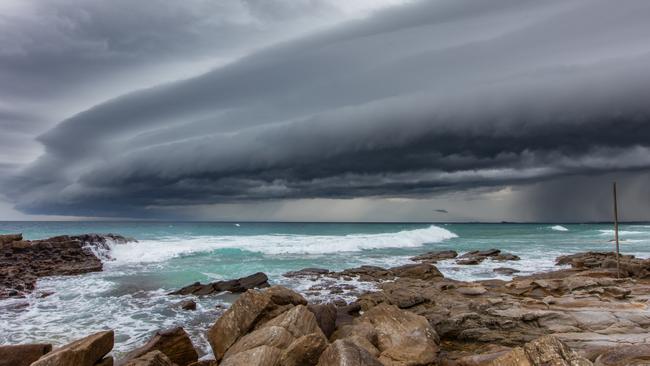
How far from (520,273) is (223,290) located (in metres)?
16.5

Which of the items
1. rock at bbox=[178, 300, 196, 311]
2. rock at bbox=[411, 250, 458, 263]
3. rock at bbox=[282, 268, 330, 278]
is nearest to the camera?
rock at bbox=[178, 300, 196, 311]

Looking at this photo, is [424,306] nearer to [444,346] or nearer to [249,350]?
[444,346]

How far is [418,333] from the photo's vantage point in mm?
8891

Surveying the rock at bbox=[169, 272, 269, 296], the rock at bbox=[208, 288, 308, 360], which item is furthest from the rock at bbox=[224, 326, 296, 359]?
the rock at bbox=[169, 272, 269, 296]

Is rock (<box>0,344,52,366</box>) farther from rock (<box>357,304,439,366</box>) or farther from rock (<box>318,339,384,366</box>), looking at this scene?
rock (<box>357,304,439,366</box>)

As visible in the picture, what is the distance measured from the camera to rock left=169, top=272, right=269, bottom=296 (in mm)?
18344

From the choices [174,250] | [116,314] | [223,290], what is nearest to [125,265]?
[174,250]

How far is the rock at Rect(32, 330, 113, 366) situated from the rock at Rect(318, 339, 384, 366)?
13.4ft

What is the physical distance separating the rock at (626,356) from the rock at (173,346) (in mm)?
7769

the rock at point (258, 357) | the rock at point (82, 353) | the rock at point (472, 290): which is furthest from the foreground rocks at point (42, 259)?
the rock at point (472, 290)

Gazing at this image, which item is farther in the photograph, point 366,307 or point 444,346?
point 366,307

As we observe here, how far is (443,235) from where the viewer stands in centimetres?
7212

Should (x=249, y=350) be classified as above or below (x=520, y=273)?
above

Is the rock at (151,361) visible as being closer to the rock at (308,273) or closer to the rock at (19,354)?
the rock at (19,354)
